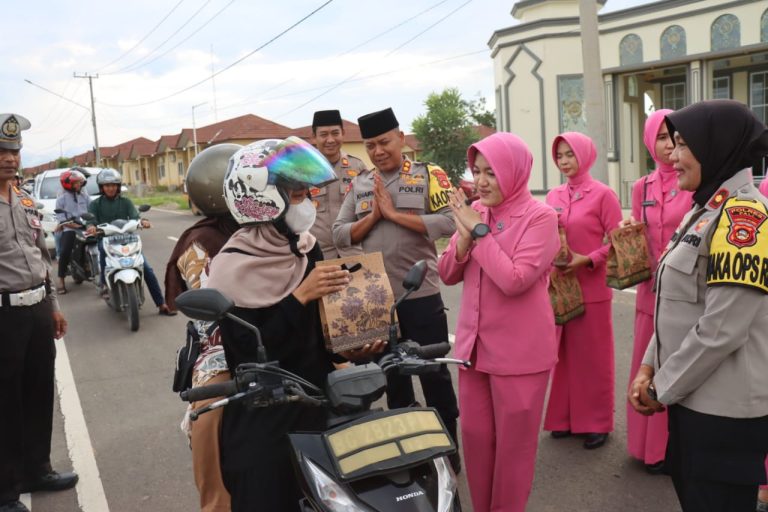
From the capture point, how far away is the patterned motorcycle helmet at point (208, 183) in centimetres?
295

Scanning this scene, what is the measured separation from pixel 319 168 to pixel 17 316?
2353 mm

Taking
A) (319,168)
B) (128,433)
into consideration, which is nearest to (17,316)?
(128,433)

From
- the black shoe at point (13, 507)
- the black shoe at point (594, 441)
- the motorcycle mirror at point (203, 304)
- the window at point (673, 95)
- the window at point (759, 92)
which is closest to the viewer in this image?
the motorcycle mirror at point (203, 304)

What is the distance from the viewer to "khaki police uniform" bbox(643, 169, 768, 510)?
85.5 inches

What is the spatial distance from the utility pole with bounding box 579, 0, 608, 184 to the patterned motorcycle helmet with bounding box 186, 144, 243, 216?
7.88 meters

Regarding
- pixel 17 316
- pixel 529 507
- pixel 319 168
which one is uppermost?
pixel 319 168

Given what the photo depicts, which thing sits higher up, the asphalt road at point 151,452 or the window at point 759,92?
the window at point 759,92

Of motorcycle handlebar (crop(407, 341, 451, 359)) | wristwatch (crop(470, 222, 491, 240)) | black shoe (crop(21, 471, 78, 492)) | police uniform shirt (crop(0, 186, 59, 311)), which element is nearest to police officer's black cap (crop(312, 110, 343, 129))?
police uniform shirt (crop(0, 186, 59, 311))

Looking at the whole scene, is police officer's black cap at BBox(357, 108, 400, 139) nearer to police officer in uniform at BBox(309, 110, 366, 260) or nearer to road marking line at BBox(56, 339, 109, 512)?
police officer in uniform at BBox(309, 110, 366, 260)

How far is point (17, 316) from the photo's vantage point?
12.3ft

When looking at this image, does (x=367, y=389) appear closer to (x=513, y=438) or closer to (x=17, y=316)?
(x=513, y=438)

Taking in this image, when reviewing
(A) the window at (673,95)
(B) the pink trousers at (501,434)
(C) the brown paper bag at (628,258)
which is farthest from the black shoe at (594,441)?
(A) the window at (673,95)

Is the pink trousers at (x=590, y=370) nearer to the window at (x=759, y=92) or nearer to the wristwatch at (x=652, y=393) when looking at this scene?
the wristwatch at (x=652, y=393)

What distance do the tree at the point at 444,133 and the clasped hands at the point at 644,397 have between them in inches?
1417
